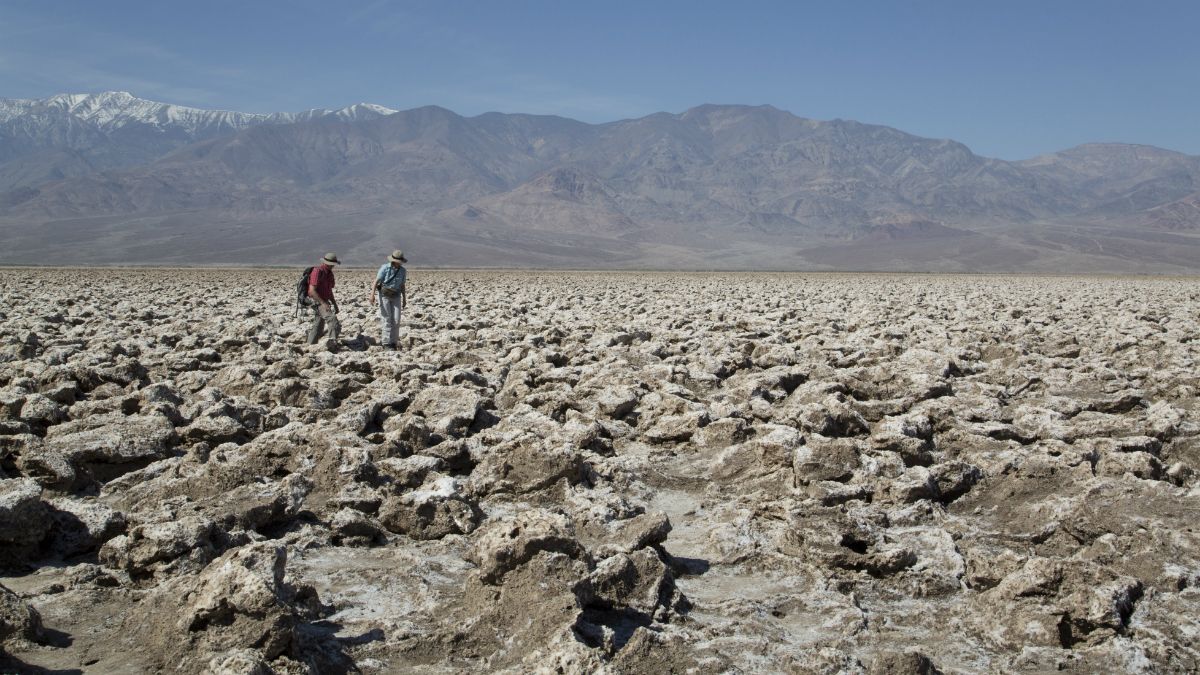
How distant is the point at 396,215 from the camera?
15750 centimetres

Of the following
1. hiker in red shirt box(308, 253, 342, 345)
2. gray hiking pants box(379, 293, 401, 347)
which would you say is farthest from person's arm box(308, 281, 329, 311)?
gray hiking pants box(379, 293, 401, 347)

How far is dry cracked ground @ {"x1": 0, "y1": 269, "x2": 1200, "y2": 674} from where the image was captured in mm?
3475

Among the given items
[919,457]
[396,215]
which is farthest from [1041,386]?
[396,215]

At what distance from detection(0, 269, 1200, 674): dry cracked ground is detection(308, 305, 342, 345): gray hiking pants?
1.35 meters

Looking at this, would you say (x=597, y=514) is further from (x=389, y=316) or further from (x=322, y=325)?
(x=322, y=325)

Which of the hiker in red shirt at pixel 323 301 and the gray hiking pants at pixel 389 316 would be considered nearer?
the hiker in red shirt at pixel 323 301

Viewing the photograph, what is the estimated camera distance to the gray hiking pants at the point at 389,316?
11.4 m

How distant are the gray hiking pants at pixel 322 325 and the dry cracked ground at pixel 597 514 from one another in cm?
135

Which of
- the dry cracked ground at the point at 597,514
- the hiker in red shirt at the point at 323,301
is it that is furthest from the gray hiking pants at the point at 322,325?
the dry cracked ground at the point at 597,514

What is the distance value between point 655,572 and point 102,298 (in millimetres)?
19236

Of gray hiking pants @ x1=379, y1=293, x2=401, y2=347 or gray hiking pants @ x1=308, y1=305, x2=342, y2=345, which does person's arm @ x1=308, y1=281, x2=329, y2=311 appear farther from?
gray hiking pants @ x1=379, y1=293, x2=401, y2=347

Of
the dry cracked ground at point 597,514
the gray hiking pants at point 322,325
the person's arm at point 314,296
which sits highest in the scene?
the person's arm at point 314,296

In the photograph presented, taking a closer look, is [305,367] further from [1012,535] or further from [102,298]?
[102,298]

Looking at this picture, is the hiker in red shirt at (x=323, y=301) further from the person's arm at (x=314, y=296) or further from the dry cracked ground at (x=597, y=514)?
the dry cracked ground at (x=597, y=514)
